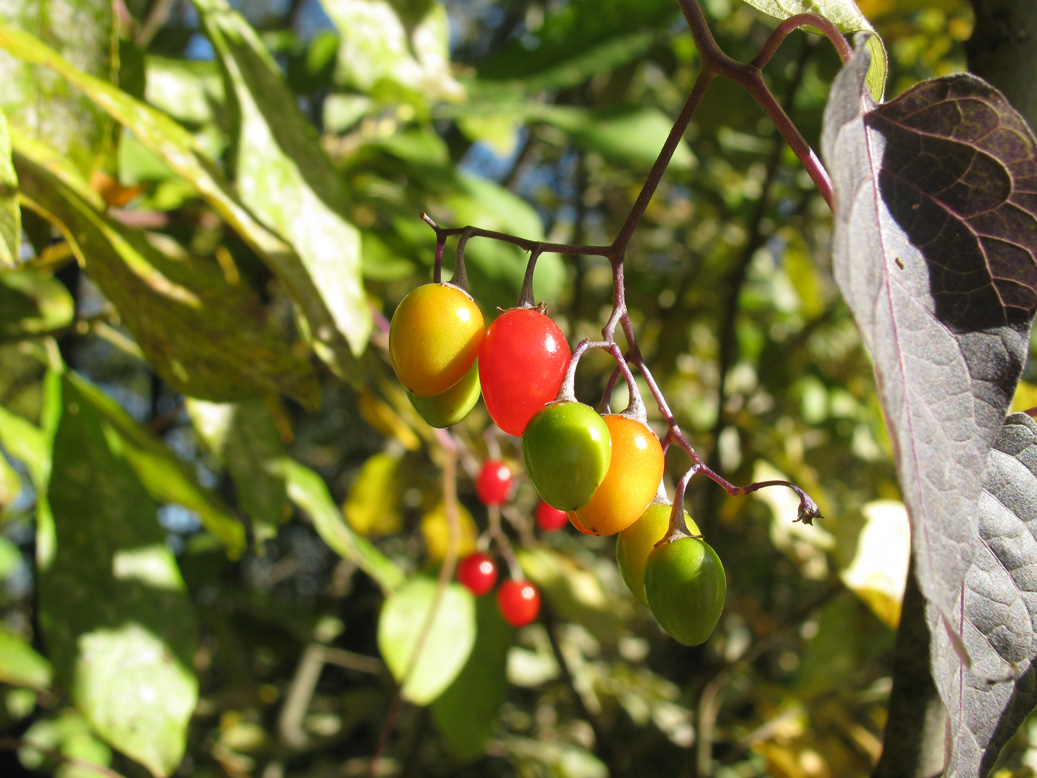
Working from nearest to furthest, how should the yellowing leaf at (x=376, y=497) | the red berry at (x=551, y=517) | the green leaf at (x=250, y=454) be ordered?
the red berry at (x=551, y=517), the green leaf at (x=250, y=454), the yellowing leaf at (x=376, y=497)

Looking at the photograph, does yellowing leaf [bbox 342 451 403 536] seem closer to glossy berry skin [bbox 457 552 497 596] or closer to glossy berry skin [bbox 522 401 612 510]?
glossy berry skin [bbox 457 552 497 596]

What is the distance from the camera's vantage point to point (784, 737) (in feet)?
5.03

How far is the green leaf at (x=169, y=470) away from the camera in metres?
1.14

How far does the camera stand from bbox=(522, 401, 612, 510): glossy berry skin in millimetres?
440

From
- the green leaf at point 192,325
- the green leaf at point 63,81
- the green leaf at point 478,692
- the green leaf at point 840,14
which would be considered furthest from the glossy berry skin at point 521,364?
the green leaf at point 478,692

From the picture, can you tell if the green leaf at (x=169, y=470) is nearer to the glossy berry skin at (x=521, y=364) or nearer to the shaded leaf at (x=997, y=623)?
the glossy berry skin at (x=521, y=364)


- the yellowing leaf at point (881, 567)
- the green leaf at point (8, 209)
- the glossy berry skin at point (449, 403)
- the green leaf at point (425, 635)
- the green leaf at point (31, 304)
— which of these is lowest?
the green leaf at point (425, 635)

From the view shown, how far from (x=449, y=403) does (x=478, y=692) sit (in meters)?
1.07

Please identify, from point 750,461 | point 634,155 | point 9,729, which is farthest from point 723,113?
point 9,729

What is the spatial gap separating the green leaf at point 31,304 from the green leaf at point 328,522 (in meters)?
0.40

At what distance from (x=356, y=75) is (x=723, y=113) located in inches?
33.0

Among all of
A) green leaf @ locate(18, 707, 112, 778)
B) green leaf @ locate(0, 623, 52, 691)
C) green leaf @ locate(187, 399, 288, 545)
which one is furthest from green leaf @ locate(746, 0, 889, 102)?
green leaf @ locate(18, 707, 112, 778)

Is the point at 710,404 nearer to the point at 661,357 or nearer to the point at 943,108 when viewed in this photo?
the point at 661,357

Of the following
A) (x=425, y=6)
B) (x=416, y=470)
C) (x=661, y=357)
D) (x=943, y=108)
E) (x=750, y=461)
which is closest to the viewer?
(x=943, y=108)
